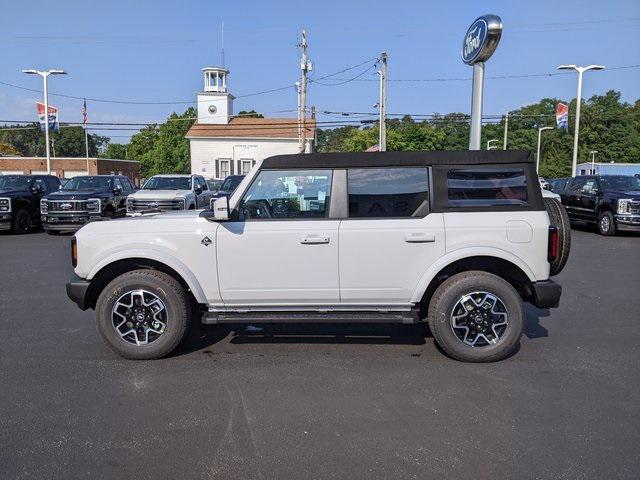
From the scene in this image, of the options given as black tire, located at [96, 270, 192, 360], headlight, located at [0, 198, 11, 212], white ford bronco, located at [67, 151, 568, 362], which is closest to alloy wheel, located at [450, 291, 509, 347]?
white ford bronco, located at [67, 151, 568, 362]

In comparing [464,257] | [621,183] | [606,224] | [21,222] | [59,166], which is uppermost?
[59,166]

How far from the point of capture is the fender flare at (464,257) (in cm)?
491

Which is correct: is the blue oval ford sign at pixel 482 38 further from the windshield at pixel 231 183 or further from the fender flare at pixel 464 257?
the windshield at pixel 231 183

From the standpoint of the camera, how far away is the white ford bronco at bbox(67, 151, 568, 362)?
4.94m

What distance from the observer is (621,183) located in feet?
55.1

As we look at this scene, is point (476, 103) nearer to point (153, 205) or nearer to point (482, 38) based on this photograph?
point (482, 38)

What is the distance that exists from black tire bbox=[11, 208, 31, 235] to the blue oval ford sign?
13536mm

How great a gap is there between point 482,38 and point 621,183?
31.8 ft

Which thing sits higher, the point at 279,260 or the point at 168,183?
the point at 168,183

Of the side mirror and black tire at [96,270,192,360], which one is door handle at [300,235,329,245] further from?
black tire at [96,270,192,360]

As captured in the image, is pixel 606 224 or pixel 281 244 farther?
pixel 606 224

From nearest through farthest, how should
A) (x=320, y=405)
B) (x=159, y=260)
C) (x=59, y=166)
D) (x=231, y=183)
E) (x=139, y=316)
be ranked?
(x=320, y=405), (x=159, y=260), (x=139, y=316), (x=231, y=183), (x=59, y=166)

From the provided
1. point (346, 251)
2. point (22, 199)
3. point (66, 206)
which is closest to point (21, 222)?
point (22, 199)

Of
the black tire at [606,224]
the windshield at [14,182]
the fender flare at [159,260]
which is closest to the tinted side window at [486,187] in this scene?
the fender flare at [159,260]
